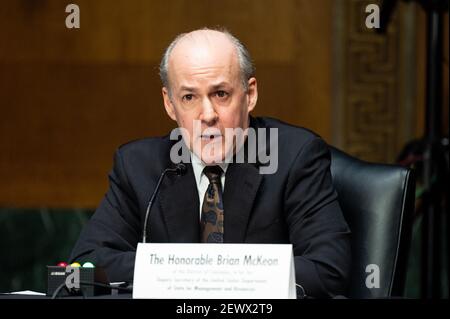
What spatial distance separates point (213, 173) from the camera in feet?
8.68

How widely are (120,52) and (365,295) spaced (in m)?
2.59

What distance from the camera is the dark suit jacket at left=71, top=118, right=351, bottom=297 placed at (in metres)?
2.51

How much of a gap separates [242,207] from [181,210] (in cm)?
18

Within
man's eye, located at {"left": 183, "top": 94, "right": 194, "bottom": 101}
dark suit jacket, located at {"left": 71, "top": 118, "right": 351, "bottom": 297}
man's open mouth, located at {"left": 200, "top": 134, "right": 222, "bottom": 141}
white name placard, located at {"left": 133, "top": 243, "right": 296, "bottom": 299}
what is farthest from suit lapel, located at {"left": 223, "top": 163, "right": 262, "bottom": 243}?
white name placard, located at {"left": 133, "top": 243, "right": 296, "bottom": 299}

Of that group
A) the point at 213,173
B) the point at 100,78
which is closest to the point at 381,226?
the point at 213,173

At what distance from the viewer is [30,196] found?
4.78 meters

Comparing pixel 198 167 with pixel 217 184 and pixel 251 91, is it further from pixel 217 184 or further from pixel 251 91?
pixel 251 91

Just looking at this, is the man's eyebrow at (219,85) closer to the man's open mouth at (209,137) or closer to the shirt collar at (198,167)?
the man's open mouth at (209,137)

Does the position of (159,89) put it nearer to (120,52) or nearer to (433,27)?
(120,52)

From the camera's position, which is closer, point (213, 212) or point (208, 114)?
point (208, 114)

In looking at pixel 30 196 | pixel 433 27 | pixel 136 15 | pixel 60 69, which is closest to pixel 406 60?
pixel 433 27

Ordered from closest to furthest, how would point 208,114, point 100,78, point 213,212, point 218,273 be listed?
point 218,273 < point 208,114 < point 213,212 < point 100,78

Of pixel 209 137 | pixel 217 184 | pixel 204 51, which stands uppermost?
pixel 204 51

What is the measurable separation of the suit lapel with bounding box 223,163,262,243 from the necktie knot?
39 millimetres
